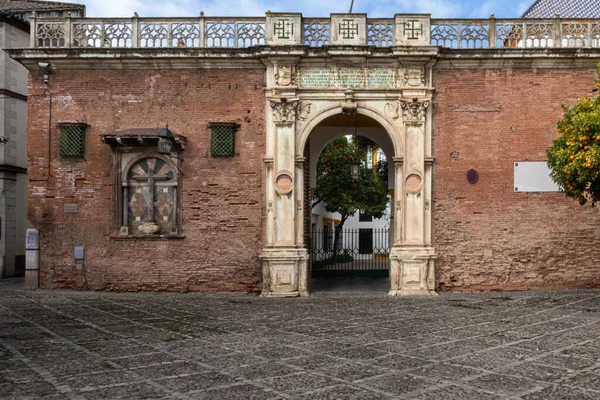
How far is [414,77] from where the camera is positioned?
1342 cm

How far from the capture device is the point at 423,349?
7.29 metres

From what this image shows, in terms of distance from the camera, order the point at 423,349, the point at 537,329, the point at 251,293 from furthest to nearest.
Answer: the point at 251,293 → the point at 537,329 → the point at 423,349

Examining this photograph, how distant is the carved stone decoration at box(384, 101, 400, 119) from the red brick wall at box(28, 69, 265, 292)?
296 cm

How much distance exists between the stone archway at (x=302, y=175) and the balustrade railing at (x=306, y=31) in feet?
3.78

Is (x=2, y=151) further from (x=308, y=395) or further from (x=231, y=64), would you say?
(x=308, y=395)

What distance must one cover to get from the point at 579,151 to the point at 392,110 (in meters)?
4.42

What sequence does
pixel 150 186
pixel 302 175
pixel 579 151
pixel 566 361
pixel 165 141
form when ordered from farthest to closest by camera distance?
pixel 150 186 → pixel 302 175 → pixel 165 141 → pixel 579 151 → pixel 566 361

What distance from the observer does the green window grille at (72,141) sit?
13.6 m

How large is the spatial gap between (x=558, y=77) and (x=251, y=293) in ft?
29.6

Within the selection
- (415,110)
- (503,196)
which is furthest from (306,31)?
(503,196)

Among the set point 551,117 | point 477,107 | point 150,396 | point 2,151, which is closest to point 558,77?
point 551,117

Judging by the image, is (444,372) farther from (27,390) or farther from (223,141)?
(223,141)

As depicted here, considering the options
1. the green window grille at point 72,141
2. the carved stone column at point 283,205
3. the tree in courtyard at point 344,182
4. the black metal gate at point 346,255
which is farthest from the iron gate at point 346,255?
the green window grille at point 72,141

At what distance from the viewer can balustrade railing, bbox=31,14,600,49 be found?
1351 cm
